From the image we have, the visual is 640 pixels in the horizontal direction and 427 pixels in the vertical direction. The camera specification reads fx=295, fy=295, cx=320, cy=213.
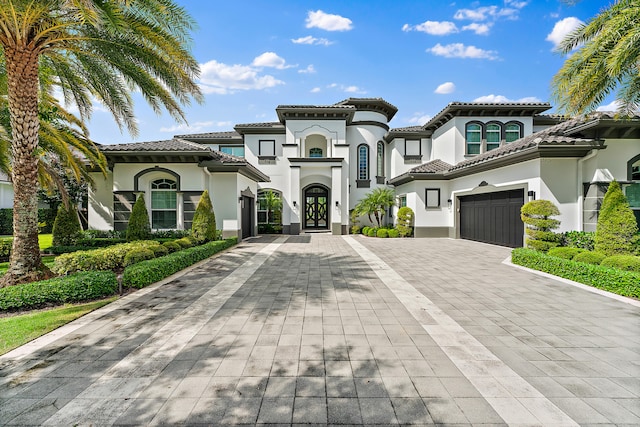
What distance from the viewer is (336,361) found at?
3.69m

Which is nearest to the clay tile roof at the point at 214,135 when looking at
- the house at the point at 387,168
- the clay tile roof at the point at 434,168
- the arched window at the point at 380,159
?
the house at the point at 387,168

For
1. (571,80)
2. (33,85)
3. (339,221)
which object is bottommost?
(339,221)

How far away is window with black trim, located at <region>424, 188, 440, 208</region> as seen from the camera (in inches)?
747

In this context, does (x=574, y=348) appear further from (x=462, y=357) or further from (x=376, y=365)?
(x=376, y=365)

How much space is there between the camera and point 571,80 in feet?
27.7

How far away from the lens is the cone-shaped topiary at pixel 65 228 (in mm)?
12469

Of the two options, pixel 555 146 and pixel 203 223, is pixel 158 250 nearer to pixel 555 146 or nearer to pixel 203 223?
pixel 203 223

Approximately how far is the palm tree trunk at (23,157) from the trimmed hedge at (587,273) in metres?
13.0

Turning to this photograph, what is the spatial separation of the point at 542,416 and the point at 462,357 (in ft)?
3.54

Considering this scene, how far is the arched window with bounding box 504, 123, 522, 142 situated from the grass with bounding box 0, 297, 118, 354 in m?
24.1

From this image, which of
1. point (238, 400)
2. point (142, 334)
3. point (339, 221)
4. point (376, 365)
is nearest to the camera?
point (238, 400)

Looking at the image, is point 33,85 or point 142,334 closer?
point 142,334

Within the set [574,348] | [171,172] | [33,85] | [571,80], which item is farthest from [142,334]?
[571,80]

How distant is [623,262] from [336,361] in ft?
25.1
